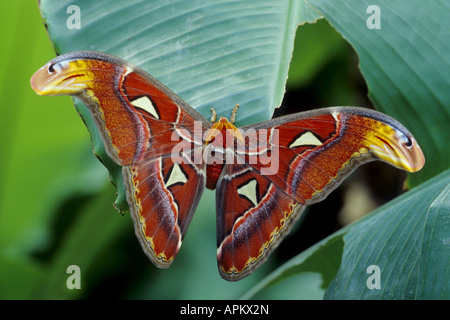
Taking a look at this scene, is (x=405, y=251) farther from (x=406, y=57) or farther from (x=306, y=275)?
(x=406, y=57)

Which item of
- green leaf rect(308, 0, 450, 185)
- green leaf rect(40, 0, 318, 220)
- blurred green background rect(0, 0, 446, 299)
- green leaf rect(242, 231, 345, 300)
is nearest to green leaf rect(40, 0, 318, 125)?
green leaf rect(40, 0, 318, 220)

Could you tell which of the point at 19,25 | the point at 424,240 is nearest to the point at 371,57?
the point at 424,240

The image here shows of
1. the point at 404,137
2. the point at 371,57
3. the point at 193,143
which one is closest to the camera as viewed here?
the point at 404,137

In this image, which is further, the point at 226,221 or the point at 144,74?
the point at 226,221

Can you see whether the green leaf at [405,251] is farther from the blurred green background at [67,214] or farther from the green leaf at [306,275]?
the blurred green background at [67,214]

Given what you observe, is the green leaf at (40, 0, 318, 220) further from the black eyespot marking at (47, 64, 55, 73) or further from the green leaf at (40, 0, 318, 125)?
the black eyespot marking at (47, 64, 55, 73)

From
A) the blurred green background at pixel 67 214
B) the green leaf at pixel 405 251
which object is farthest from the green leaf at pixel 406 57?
the blurred green background at pixel 67 214

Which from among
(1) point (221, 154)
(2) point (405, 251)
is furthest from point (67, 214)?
(2) point (405, 251)

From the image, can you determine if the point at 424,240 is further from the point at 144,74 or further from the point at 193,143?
the point at 144,74
